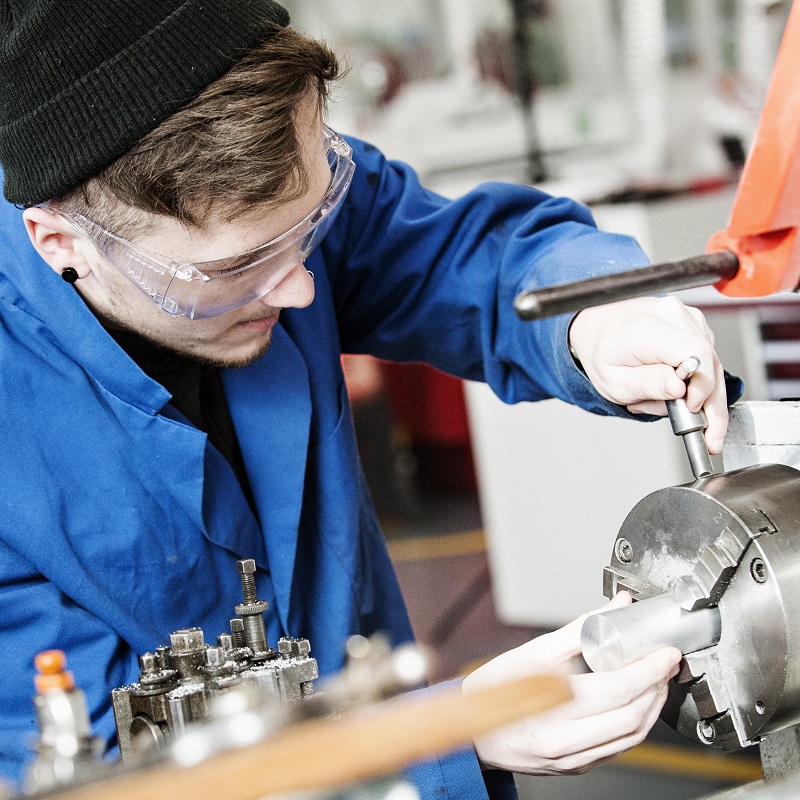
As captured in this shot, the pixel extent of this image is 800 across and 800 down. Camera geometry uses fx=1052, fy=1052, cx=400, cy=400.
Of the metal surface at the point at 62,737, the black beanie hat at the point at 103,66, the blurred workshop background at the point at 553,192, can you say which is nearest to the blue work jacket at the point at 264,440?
the black beanie hat at the point at 103,66

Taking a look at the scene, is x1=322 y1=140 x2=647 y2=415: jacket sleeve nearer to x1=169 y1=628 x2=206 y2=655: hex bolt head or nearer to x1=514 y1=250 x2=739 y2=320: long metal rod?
x1=514 y1=250 x2=739 y2=320: long metal rod

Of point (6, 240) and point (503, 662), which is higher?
point (6, 240)

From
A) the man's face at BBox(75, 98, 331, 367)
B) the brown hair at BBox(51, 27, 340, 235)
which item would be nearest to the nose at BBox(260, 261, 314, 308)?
the man's face at BBox(75, 98, 331, 367)

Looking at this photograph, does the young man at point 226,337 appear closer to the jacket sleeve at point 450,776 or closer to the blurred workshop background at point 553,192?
the jacket sleeve at point 450,776

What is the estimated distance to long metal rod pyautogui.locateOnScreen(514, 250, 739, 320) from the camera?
2.49ft

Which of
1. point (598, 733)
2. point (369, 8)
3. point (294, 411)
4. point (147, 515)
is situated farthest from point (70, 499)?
point (369, 8)

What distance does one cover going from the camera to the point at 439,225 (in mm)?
1405

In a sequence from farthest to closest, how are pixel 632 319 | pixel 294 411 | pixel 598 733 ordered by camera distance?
1. pixel 294 411
2. pixel 632 319
3. pixel 598 733

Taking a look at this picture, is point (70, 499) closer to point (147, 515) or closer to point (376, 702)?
point (147, 515)

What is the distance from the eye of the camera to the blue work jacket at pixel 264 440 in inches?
43.6

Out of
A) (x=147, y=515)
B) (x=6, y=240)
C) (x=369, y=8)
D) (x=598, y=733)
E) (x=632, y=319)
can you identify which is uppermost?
(x=369, y=8)

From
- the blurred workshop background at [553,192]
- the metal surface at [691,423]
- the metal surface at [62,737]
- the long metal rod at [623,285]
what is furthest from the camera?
the blurred workshop background at [553,192]

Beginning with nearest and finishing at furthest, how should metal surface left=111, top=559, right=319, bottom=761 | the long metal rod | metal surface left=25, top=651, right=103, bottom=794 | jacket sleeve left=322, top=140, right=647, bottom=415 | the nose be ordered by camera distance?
1. metal surface left=25, top=651, right=103, bottom=794
2. the long metal rod
3. metal surface left=111, top=559, right=319, bottom=761
4. the nose
5. jacket sleeve left=322, top=140, right=647, bottom=415

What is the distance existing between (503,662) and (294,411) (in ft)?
1.63
